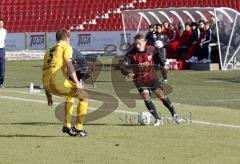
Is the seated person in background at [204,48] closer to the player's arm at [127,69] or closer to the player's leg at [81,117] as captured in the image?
the player's arm at [127,69]

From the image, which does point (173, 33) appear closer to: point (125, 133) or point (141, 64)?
point (141, 64)

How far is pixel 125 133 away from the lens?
13430 millimetres

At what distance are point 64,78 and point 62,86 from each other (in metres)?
0.21

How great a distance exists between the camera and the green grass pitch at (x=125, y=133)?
423 inches

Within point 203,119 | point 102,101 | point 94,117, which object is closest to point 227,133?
point 203,119

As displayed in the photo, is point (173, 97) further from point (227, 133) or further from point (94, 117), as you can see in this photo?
point (227, 133)

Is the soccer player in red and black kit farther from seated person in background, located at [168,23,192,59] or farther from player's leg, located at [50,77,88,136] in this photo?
seated person in background, located at [168,23,192,59]

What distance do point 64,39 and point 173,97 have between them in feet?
26.4

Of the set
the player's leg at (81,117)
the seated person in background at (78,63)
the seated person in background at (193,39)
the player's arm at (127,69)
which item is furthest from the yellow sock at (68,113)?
the seated person in background at (193,39)

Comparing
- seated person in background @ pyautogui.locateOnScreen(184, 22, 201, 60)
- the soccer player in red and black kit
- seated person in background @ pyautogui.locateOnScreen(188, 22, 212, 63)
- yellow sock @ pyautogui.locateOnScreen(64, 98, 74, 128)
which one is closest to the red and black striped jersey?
the soccer player in red and black kit

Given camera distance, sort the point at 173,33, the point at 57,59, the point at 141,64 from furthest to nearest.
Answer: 1. the point at 173,33
2. the point at 141,64
3. the point at 57,59

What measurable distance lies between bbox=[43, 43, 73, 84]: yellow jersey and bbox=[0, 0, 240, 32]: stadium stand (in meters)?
33.7

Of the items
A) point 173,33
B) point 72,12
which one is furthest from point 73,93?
point 72,12

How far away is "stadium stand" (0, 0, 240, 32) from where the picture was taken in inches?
1877
